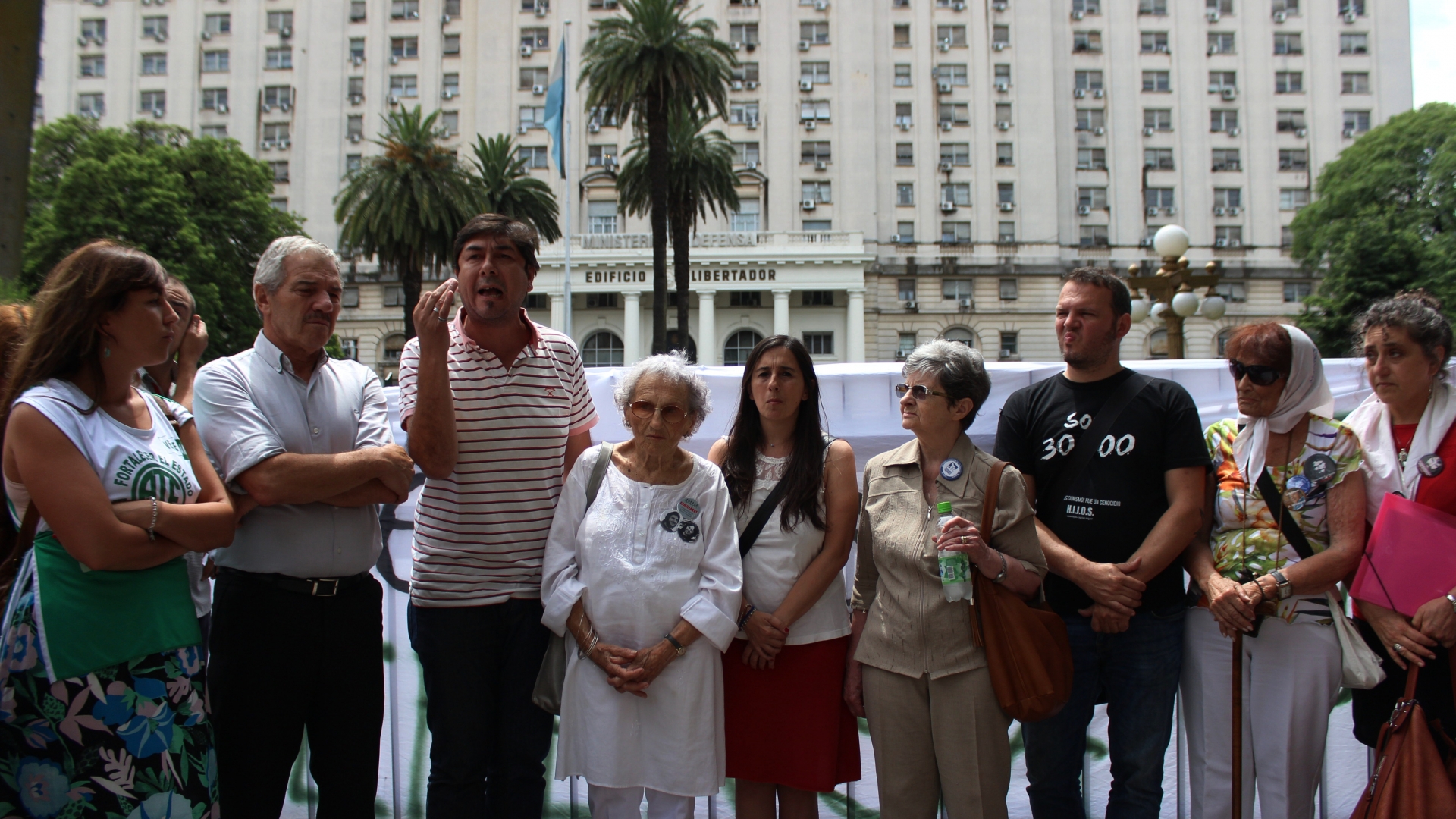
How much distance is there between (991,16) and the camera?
45656mm

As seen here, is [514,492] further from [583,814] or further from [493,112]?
[493,112]

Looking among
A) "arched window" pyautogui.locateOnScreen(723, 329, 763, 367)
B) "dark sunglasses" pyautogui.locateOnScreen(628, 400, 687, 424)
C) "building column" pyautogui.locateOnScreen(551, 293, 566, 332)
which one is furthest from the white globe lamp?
"building column" pyautogui.locateOnScreen(551, 293, 566, 332)

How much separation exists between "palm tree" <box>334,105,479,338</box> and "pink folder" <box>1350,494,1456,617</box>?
2697 centimetres

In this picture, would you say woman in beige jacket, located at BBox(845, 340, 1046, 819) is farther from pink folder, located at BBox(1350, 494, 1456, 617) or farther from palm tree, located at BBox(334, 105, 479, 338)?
palm tree, located at BBox(334, 105, 479, 338)

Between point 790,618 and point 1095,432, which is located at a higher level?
point 1095,432

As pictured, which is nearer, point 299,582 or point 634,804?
point 299,582

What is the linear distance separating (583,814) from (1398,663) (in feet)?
10.4

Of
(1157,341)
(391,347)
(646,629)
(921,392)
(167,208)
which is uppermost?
(167,208)

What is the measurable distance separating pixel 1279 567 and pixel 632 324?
41.5 meters

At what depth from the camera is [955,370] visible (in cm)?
306

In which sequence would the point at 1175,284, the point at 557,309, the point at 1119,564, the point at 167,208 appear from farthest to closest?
1. the point at 557,309
2. the point at 167,208
3. the point at 1175,284
4. the point at 1119,564

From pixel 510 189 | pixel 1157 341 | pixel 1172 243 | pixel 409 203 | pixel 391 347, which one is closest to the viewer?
pixel 1172 243

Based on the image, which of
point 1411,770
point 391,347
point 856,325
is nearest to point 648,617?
point 1411,770

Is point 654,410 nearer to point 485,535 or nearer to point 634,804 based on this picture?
point 485,535
